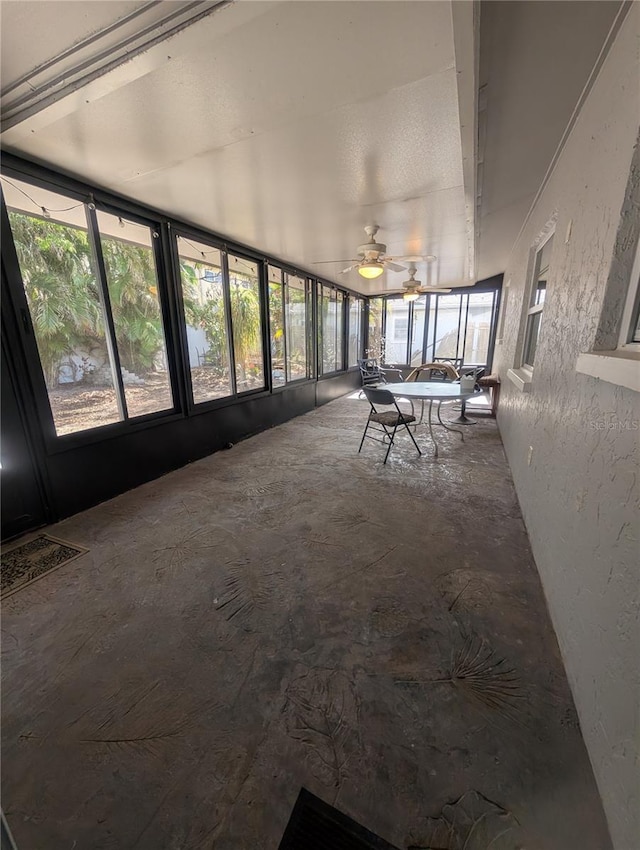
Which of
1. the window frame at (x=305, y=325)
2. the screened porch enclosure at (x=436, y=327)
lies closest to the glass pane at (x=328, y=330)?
the window frame at (x=305, y=325)

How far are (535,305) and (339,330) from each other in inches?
180

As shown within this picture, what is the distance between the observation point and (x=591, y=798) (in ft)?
3.18

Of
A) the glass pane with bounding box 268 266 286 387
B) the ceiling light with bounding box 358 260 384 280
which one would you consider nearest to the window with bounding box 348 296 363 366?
the glass pane with bounding box 268 266 286 387

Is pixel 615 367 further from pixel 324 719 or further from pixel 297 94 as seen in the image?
pixel 297 94

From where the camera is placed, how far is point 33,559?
2037 mm

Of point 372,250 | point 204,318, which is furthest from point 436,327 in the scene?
point 204,318

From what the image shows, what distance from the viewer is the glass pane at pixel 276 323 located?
183 inches

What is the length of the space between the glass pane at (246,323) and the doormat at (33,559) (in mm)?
2463

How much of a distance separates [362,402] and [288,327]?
2274 mm

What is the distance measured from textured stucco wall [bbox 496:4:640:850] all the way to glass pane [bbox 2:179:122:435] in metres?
3.07

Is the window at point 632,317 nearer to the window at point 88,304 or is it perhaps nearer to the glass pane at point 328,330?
the window at point 88,304

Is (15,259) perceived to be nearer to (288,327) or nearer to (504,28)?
(504,28)

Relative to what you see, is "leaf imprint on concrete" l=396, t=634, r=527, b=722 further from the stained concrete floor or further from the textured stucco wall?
the textured stucco wall

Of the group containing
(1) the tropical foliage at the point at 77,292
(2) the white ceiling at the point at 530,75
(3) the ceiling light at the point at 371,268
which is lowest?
(1) the tropical foliage at the point at 77,292
